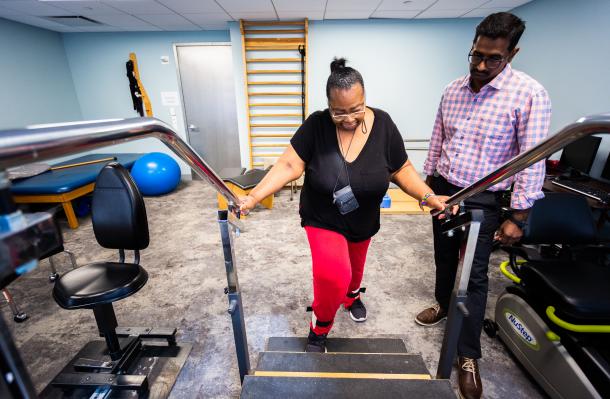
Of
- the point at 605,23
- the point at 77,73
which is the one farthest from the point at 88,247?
the point at 605,23

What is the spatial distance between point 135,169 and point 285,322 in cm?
382

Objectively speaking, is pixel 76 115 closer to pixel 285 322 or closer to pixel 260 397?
pixel 285 322

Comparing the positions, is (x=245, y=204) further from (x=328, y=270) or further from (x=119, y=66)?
(x=119, y=66)

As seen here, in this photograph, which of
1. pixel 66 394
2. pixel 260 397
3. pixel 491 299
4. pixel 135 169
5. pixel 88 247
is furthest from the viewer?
pixel 135 169

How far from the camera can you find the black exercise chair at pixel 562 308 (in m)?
1.34

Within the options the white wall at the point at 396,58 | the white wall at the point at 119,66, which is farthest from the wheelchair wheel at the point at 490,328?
the white wall at the point at 119,66

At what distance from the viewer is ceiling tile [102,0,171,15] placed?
3487mm

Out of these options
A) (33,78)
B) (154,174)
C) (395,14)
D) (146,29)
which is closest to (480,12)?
(395,14)

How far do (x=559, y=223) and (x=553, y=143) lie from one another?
1454 mm

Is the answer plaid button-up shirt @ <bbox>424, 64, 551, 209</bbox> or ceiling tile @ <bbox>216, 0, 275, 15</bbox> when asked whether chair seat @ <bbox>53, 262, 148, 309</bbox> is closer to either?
plaid button-up shirt @ <bbox>424, 64, 551, 209</bbox>

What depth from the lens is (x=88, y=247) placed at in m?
3.27

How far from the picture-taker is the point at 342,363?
55.1 inches

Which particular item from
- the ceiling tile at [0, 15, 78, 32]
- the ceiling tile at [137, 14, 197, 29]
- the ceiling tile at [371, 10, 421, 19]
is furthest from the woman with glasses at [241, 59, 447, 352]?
the ceiling tile at [0, 15, 78, 32]

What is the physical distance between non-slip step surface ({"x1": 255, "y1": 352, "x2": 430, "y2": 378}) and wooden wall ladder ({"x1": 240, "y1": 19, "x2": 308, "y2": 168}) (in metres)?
3.94
